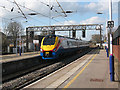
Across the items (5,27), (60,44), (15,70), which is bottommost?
(15,70)

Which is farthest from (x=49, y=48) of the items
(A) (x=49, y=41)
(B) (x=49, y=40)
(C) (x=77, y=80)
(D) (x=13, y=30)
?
(D) (x=13, y=30)

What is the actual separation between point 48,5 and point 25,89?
473 inches

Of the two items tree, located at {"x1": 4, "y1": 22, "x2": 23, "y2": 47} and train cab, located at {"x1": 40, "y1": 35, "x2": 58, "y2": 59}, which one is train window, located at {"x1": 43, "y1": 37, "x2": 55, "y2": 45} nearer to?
train cab, located at {"x1": 40, "y1": 35, "x2": 58, "y2": 59}

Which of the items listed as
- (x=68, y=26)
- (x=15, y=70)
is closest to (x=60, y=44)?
(x=15, y=70)

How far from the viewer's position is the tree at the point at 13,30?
133 feet

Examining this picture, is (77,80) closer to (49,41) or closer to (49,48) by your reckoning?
(49,48)

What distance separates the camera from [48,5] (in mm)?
17312

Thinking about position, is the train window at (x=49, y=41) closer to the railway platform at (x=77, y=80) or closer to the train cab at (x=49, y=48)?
the train cab at (x=49, y=48)

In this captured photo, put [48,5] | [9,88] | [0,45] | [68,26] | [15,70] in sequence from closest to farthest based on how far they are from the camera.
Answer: [9,88]
[15,70]
[48,5]
[0,45]
[68,26]

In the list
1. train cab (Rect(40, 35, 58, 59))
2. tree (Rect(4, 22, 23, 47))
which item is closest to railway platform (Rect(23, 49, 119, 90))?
train cab (Rect(40, 35, 58, 59))

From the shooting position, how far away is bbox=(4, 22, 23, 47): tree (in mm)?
40656

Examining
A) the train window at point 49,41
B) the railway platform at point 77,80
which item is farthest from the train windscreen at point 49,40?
the railway platform at point 77,80

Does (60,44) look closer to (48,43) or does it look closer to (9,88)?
(48,43)

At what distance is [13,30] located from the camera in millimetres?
42000
